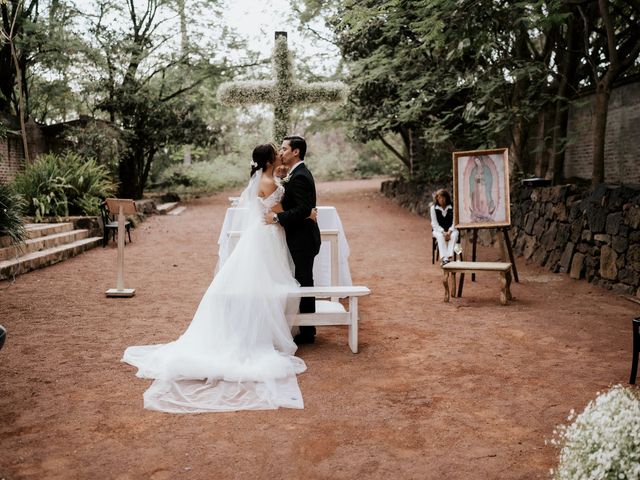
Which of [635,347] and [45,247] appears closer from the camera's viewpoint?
[635,347]

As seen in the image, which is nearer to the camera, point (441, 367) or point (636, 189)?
point (441, 367)

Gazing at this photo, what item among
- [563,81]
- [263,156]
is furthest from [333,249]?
[563,81]

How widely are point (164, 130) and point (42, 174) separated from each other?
7.00 meters

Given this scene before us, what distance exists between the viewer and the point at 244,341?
4891 millimetres

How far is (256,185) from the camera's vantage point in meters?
5.49

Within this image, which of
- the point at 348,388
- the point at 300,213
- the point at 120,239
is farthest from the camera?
the point at 120,239

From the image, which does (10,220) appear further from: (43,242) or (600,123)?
(600,123)

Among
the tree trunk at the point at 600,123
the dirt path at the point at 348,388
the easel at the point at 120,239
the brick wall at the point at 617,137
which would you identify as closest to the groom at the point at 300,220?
the dirt path at the point at 348,388

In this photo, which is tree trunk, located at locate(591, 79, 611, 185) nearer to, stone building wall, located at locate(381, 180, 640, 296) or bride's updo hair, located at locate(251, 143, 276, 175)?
stone building wall, located at locate(381, 180, 640, 296)

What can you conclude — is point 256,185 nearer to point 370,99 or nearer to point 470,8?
point 470,8

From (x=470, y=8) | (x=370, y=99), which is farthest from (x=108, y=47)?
(x=470, y=8)

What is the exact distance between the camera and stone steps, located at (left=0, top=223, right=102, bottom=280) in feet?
30.2

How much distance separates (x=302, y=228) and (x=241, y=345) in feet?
4.42

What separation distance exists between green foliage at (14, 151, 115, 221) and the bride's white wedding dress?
8.74 m
